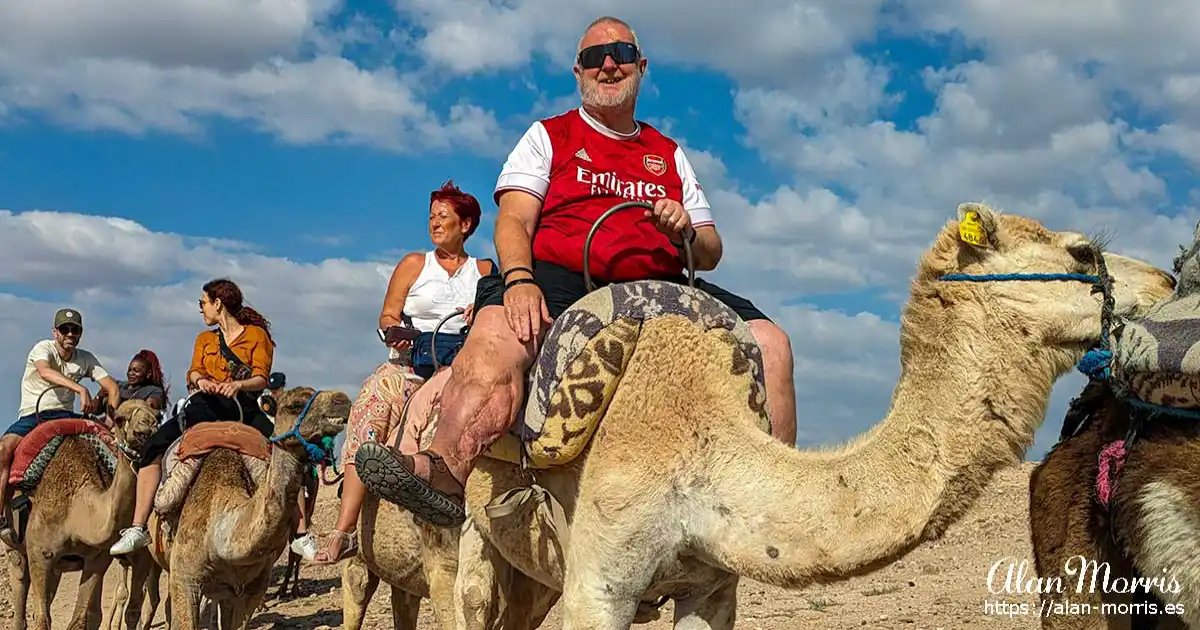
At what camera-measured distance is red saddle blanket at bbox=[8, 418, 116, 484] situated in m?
11.8

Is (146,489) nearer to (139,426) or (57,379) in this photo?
(139,426)

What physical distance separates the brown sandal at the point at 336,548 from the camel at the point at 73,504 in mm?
4098

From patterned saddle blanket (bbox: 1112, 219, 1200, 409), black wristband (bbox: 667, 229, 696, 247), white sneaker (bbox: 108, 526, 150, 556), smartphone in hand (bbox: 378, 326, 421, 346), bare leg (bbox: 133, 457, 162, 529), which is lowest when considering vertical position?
white sneaker (bbox: 108, 526, 150, 556)

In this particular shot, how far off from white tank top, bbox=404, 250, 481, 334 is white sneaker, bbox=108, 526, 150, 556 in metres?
3.71

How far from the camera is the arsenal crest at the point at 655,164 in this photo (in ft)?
17.4

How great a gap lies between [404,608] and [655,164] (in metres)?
4.69

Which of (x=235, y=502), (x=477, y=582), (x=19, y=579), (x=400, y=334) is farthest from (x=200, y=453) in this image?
(x=477, y=582)

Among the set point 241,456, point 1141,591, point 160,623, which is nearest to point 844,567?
point 1141,591

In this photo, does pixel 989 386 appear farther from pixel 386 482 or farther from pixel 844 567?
pixel 386 482

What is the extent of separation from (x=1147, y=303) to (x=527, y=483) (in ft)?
8.16

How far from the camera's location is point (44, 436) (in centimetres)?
1197

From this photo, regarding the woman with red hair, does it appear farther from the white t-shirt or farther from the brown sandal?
the white t-shirt

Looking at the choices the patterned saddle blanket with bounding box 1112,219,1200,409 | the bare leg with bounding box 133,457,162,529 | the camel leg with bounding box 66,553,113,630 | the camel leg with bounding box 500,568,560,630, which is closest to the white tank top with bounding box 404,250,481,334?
the camel leg with bounding box 500,568,560,630

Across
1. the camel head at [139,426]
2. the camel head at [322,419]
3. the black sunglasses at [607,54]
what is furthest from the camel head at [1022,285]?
the camel head at [139,426]
